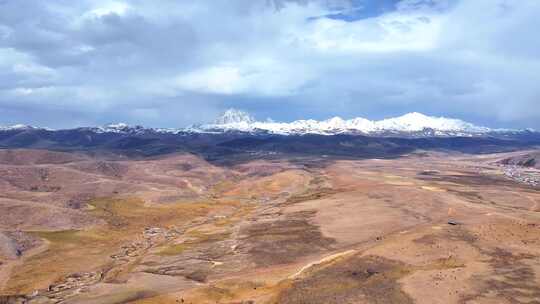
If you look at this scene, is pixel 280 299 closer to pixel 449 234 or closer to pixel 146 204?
pixel 449 234

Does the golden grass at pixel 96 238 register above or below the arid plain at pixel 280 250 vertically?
below

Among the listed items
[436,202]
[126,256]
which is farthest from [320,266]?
[436,202]

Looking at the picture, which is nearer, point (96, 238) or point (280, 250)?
point (280, 250)

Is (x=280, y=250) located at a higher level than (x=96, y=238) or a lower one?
higher

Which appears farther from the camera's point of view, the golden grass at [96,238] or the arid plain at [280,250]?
the golden grass at [96,238]

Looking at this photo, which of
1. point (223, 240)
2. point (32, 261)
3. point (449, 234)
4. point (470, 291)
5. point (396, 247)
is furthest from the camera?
point (223, 240)

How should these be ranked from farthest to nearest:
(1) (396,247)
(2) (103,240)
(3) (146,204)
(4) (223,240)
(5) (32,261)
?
(3) (146,204) < (2) (103,240) < (4) (223,240) < (5) (32,261) < (1) (396,247)

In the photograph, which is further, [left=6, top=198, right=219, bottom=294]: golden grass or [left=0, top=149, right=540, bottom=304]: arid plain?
[left=6, top=198, right=219, bottom=294]: golden grass

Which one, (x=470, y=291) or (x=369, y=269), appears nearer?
(x=470, y=291)
